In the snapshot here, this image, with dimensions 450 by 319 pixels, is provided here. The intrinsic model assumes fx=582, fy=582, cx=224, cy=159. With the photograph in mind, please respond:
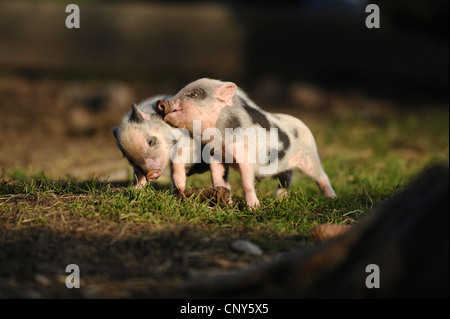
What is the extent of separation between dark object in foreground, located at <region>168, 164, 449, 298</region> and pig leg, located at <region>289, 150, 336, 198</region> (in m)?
2.06

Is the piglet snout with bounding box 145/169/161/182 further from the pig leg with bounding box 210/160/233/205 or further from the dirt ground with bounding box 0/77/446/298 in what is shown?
the dirt ground with bounding box 0/77/446/298

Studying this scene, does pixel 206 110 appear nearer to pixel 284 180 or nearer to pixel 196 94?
pixel 196 94

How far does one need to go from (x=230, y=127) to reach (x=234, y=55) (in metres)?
7.36

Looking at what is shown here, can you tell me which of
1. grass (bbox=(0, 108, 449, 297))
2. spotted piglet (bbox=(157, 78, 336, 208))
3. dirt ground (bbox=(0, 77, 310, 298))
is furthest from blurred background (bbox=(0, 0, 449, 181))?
dirt ground (bbox=(0, 77, 310, 298))

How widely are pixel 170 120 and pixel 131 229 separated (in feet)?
3.46

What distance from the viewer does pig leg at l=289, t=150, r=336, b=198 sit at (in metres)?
4.86

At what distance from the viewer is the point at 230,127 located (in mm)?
4355

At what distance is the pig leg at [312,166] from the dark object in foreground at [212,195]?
2.37ft

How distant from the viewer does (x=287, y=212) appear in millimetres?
4258

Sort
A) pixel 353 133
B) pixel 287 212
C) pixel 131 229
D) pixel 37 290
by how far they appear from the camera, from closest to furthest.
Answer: pixel 37 290, pixel 131 229, pixel 287 212, pixel 353 133

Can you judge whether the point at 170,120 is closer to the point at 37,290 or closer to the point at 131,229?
the point at 131,229

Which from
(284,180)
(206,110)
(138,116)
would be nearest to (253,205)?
(206,110)
